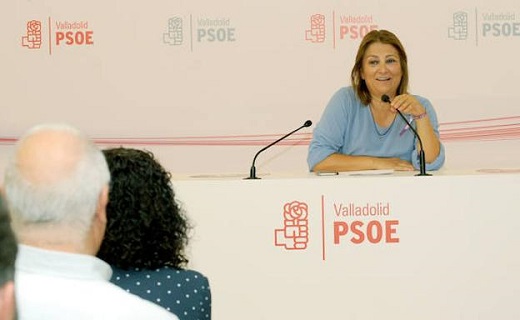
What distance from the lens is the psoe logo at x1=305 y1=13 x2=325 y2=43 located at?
532 centimetres

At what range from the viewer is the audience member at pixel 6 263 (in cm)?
79

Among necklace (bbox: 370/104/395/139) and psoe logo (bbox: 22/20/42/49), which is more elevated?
psoe logo (bbox: 22/20/42/49)

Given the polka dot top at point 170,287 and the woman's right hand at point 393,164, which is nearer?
the polka dot top at point 170,287

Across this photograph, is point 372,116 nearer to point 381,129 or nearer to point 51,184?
point 381,129

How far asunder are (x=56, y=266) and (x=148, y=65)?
4189mm

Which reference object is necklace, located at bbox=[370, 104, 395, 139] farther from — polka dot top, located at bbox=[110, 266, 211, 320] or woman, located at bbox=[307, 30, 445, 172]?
polka dot top, located at bbox=[110, 266, 211, 320]

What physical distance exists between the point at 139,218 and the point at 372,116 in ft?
8.55

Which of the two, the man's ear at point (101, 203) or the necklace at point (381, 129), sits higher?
the necklace at point (381, 129)

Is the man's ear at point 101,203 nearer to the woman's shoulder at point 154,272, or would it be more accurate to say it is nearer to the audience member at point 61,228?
the audience member at point 61,228

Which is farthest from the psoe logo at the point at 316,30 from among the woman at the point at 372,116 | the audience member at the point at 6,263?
the audience member at the point at 6,263

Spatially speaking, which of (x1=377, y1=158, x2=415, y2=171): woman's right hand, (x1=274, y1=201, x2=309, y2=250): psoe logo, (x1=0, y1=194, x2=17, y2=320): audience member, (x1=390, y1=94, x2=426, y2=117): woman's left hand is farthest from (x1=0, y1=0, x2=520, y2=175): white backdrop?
(x1=0, y1=194, x2=17, y2=320): audience member

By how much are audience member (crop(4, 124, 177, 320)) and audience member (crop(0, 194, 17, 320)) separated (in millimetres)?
407

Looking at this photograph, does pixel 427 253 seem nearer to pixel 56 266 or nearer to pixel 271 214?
pixel 271 214

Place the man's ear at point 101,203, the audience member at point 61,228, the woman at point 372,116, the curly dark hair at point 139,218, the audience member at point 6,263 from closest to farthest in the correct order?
the audience member at point 6,263
the audience member at point 61,228
the man's ear at point 101,203
the curly dark hair at point 139,218
the woman at point 372,116
